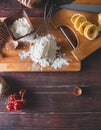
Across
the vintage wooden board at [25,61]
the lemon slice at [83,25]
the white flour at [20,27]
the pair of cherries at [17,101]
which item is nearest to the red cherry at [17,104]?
the pair of cherries at [17,101]

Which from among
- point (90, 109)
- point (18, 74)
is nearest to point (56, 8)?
point (18, 74)

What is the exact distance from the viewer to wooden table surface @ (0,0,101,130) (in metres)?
1.46

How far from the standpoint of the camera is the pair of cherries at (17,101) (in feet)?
4.71

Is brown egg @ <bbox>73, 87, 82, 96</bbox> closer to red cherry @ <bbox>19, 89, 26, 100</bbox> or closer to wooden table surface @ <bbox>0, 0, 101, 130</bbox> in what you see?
wooden table surface @ <bbox>0, 0, 101, 130</bbox>

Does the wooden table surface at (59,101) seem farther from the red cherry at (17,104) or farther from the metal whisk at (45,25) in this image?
the metal whisk at (45,25)

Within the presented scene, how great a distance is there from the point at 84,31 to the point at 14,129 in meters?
0.47

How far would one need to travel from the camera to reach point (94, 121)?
1.45 meters

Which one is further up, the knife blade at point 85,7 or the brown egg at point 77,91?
the knife blade at point 85,7

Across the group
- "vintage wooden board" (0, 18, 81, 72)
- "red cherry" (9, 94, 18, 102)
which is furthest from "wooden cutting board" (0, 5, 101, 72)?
"red cherry" (9, 94, 18, 102)

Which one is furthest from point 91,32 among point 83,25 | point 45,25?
point 45,25

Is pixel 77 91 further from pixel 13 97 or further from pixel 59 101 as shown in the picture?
pixel 13 97

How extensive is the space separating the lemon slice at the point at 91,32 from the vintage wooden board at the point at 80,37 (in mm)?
16

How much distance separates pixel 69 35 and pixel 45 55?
134 millimetres

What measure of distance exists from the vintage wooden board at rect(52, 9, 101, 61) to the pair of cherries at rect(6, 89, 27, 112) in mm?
255
